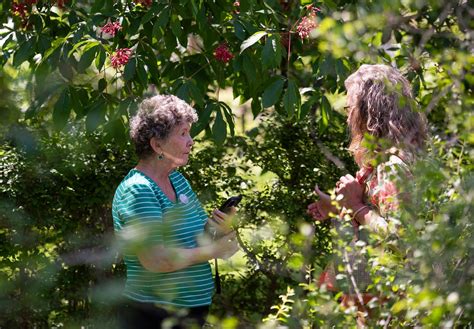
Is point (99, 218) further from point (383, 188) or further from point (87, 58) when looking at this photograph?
point (383, 188)

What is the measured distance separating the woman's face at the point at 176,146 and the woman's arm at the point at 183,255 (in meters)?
0.45

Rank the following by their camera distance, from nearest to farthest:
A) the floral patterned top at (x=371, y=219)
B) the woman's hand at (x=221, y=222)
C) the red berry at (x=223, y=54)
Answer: the floral patterned top at (x=371, y=219)
the woman's hand at (x=221, y=222)
the red berry at (x=223, y=54)

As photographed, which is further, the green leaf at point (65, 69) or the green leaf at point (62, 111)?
the green leaf at point (65, 69)

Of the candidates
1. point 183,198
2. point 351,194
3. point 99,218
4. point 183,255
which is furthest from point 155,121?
point 99,218

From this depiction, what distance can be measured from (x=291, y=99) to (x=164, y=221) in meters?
1.70

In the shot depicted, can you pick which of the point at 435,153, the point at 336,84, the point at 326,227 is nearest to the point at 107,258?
the point at 326,227

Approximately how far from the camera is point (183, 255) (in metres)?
3.90

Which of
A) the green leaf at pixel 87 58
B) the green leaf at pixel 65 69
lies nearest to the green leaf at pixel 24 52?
the green leaf at pixel 65 69

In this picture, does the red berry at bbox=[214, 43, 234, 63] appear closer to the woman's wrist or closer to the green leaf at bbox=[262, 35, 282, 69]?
the green leaf at bbox=[262, 35, 282, 69]

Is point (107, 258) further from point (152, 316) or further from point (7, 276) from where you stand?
point (152, 316)

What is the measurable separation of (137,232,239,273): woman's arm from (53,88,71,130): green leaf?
65.6 inches

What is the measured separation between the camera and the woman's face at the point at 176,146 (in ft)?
14.1

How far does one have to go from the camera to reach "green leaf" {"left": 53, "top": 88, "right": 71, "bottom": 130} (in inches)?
215

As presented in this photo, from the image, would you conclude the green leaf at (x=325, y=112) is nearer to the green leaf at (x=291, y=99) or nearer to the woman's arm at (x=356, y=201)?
the green leaf at (x=291, y=99)
